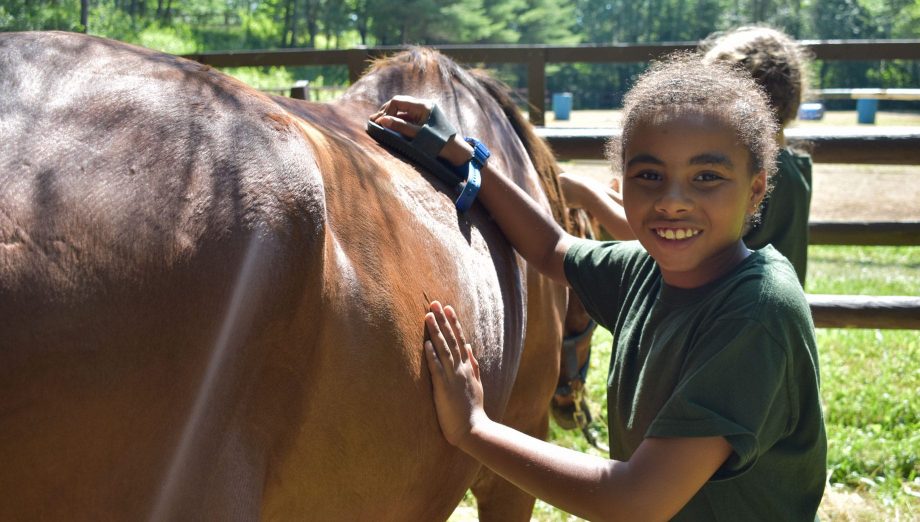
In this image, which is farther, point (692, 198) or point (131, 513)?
point (692, 198)

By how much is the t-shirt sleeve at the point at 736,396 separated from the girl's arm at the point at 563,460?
0.09ft

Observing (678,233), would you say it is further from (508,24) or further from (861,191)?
(508,24)

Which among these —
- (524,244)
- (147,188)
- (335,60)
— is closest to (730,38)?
(524,244)

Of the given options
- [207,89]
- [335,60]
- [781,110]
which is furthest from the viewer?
[335,60]

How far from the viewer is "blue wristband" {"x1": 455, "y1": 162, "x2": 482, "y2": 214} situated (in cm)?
201

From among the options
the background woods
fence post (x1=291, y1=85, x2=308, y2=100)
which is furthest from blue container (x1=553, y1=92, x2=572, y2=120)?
fence post (x1=291, y1=85, x2=308, y2=100)

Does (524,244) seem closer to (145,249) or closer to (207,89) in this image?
(207,89)

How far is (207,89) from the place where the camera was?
136cm

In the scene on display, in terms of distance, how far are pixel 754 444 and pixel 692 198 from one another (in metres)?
0.43

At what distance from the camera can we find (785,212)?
2.65 m

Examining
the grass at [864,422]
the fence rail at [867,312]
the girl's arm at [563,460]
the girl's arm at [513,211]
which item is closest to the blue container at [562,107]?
the grass at [864,422]

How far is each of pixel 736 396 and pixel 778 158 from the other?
1.48 m

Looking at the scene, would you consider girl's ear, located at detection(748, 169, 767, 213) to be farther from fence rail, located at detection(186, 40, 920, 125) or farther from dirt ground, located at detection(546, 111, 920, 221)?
dirt ground, located at detection(546, 111, 920, 221)

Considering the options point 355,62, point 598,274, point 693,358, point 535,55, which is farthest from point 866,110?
point 693,358
